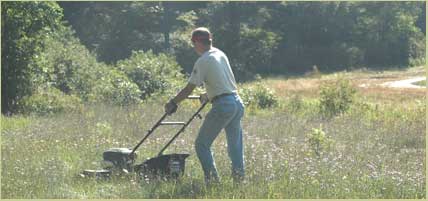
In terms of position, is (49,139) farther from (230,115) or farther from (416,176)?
(416,176)

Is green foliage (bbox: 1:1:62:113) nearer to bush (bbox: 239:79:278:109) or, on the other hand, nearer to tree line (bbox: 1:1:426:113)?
tree line (bbox: 1:1:426:113)

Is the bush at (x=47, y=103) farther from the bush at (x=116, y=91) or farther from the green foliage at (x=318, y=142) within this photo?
the green foliage at (x=318, y=142)

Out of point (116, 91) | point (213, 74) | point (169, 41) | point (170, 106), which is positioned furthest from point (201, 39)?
point (169, 41)

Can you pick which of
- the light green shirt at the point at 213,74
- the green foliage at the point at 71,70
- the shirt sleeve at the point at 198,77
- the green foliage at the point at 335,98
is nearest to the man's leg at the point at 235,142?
the light green shirt at the point at 213,74

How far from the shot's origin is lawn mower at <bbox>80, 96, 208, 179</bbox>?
8.13m

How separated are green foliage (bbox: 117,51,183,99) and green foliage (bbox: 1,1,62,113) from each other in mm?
5215

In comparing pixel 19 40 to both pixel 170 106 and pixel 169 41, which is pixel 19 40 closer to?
pixel 170 106

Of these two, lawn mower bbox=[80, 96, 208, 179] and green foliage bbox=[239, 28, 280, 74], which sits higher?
lawn mower bbox=[80, 96, 208, 179]

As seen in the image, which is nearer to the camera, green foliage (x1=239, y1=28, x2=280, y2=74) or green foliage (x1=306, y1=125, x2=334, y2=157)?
green foliage (x1=306, y1=125, x2=334, y2=157)

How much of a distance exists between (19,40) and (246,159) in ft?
35.8

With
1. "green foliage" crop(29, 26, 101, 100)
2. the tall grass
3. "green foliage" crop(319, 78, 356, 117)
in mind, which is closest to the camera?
the tall grass

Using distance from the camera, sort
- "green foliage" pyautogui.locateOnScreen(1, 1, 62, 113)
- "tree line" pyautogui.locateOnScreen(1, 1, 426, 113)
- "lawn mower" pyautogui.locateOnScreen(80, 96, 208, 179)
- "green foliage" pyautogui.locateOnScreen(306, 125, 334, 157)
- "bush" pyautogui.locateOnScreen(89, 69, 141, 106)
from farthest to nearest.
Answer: "bush" pyautogui.locateOnScreen(89, 69, 141, 106) < "tree line" pyautogui.locateOnScreen(1, 1, 426, 113) < "green foliage" pyautogui.locateOnScreen(1, 1, 62, 113) < "green foliage" pyautogui.locateOnScreen(306, 125, 334, 157) < "lawn mower" pyautogui.locateOnScreen(80, 96, 208, 179)

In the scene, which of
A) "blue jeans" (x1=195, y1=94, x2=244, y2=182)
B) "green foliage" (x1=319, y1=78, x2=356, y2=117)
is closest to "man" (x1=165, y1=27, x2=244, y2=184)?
"blue jeans" (x1=195, y1=94, x2=244, y2=182)

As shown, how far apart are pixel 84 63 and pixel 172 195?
1846cm
